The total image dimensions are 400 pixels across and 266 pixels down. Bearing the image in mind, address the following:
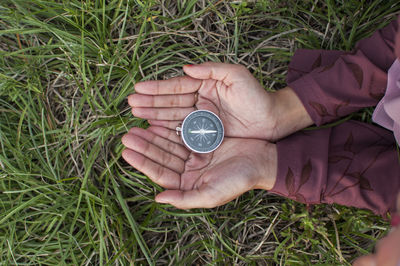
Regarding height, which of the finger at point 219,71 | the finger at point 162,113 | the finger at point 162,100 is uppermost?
the finger at point 219,71

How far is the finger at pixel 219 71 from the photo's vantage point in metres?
1.92

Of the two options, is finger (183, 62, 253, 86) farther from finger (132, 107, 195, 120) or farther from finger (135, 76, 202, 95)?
finger (132, 107, 195, 120)

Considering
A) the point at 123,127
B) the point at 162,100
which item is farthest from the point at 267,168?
the point at 123,127

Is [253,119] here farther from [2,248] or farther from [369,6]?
[2,248]

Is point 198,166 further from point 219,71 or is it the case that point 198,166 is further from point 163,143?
point 219,71

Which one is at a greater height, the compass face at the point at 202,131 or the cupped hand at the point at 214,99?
the cupped hand at the point at 214,99

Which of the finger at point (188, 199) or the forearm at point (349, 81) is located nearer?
the finger at point (188, 199)

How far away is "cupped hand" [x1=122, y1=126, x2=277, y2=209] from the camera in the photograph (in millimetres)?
1794

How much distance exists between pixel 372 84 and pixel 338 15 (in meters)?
0.64

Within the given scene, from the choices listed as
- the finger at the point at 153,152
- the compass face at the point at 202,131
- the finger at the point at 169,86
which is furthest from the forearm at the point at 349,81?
the finger at the point at 153,152

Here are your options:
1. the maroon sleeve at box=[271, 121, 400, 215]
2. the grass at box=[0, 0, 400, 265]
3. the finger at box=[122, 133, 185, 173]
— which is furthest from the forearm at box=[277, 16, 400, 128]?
the finger at box=[122, 133, 185, 173]

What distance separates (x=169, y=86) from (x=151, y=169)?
479mm

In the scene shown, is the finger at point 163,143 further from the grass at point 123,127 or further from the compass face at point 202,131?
the grass at point 123,127

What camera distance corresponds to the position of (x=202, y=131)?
2002 millimetres
